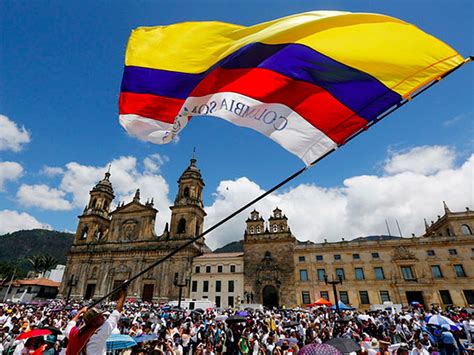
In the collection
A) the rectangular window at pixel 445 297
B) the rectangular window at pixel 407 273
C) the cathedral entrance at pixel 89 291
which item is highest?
the rectangular window at pixel 407 273

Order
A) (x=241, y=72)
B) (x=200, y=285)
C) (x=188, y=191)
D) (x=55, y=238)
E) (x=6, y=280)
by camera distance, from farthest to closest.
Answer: (x=55, y=238) < (x=6, y=280) < (x=188, y=191) < (x=200, y=285) < (x=241, y=72)

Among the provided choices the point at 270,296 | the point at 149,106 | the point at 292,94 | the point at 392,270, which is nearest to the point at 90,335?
the point at 149,106

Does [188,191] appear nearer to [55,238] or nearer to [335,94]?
[335,94]

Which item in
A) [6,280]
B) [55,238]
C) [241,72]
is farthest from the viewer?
[55,238]

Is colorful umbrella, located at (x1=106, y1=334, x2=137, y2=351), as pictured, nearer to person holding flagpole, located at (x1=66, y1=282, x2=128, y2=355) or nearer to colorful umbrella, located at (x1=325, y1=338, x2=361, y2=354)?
person holding flagpole, located at (x1=66, y1=282, x2=128, y2=355)

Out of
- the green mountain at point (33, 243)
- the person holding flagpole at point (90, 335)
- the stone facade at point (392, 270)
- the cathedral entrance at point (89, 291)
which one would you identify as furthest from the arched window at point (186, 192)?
the green mountain at point (33, 243)

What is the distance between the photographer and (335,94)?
150 inches

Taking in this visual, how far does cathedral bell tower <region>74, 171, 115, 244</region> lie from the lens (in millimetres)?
49716

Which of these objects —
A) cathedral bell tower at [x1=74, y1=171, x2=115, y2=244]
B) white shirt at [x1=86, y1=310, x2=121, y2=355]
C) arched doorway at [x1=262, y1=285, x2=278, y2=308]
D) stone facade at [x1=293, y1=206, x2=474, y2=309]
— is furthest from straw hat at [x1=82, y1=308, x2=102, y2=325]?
cathedral bell tower at [x1=74, y1=171, x2=115, y2=244]

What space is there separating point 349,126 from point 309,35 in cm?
148

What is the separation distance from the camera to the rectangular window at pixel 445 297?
30.0m

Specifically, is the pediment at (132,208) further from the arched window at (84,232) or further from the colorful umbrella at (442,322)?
the colorful umbrella at (442,322)

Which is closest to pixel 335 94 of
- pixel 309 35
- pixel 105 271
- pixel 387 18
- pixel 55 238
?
pixel 309 35

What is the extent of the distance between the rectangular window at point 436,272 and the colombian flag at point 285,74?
37.5m
